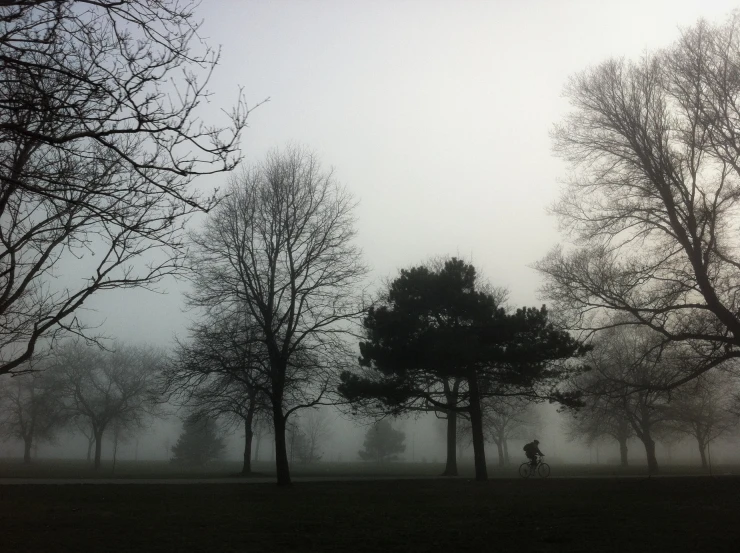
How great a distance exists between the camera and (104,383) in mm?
54250

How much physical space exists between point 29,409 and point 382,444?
40.0 meters

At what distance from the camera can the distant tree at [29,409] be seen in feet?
171

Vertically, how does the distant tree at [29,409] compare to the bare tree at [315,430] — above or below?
above

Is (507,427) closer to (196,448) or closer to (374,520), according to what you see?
Result: (196,448)

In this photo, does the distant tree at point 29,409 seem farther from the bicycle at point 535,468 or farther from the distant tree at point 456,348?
the bicycle at point 535,468

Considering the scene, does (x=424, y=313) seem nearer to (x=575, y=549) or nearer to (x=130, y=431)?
(x=575, y=549)

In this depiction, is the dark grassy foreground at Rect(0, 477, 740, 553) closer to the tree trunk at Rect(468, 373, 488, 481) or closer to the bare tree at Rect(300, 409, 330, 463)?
the tree trunk at Rect(468, 373, 488, 481)

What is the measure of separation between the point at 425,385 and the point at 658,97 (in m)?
15.0

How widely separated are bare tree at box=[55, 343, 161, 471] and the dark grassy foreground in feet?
119

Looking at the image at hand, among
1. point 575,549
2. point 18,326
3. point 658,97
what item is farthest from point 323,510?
point 658,97

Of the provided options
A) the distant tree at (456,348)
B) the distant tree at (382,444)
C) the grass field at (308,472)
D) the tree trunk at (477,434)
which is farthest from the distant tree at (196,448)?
the tree trunk at (477,434)

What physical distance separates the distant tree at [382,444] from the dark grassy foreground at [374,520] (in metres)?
57.4

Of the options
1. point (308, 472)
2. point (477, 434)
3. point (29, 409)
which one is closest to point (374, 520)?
point (477, 434)

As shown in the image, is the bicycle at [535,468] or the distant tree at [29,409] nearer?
the bicycle at [535,468]
